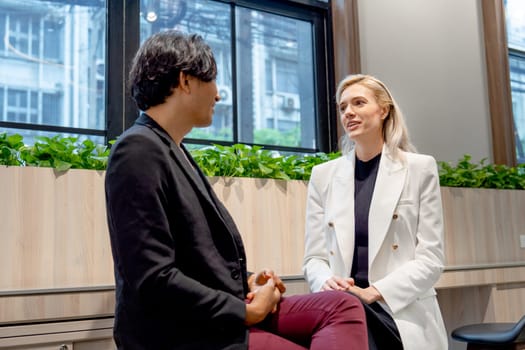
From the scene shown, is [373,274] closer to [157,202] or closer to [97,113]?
[157,202]

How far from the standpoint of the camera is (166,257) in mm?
1203

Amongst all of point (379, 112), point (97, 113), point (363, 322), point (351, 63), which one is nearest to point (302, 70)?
point (351, 63)

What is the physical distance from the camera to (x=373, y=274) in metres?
2.06

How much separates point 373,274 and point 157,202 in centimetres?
108

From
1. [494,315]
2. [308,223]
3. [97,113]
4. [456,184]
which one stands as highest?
[97,113]

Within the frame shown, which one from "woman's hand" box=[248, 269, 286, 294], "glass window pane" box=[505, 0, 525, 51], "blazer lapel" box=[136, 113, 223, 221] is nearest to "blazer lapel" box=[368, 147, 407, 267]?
"woman's hand" box=[248, 269, 286, 294]

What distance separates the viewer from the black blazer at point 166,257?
3.92 feet

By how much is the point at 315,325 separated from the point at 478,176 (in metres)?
2.65

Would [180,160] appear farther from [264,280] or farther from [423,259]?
[423,259]

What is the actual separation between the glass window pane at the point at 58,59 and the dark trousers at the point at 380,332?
1.93 metres

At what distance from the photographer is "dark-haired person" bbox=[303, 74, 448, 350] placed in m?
1.98

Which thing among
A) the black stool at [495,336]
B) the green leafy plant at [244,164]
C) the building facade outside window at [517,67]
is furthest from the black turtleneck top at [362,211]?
the building facade outside window at [517,67]

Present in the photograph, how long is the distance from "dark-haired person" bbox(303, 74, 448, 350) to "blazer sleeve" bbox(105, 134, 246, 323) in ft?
2.54

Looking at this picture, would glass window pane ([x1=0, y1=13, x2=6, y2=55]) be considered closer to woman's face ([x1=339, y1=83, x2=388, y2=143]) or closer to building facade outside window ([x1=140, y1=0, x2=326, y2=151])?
building facade outside window ([x1=140, y1=0, x2=326, y2=151])
